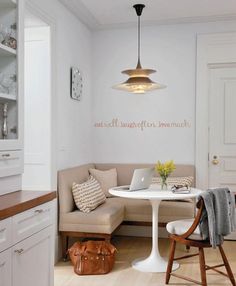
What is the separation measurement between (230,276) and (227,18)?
3013mm

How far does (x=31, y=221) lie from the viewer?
222 centimetres

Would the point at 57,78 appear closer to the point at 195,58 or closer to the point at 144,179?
the point at 144,179

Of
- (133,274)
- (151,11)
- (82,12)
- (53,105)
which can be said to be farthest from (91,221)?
(151,11)

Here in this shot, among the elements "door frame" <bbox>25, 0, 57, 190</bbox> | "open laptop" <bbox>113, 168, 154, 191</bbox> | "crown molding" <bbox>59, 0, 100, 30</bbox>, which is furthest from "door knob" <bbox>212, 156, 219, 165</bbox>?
"crown molding" <bbox>59, 0, 100, 30</bbox>

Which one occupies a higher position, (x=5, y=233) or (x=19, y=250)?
(x=5, y=233)

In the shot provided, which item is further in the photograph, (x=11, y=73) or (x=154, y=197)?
(x=154, y=197)

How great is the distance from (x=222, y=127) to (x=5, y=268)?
3.46 meters

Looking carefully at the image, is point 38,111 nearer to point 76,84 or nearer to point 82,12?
point 76,84

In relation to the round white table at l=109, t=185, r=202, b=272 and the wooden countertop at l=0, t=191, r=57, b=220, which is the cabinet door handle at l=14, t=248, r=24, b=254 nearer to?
the wooden countertop at l=0, t=191, r=57, b=220

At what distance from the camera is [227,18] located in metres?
4.59

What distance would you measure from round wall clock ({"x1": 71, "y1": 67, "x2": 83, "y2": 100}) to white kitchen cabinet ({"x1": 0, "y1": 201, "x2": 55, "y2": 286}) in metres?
2.03

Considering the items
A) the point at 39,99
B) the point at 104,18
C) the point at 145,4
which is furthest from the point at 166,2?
the point at 39,99

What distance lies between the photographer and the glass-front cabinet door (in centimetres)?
253

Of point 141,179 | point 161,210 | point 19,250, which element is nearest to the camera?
point 19,250
